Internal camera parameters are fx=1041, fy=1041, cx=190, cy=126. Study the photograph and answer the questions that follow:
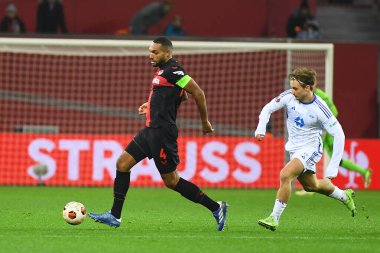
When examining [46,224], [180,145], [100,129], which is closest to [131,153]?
[46,224]

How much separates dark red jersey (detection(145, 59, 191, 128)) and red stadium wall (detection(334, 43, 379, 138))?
37.5 ft

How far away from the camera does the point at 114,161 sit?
18.4 m

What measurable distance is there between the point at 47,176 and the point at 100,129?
237 centimetres

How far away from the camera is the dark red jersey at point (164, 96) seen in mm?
10448

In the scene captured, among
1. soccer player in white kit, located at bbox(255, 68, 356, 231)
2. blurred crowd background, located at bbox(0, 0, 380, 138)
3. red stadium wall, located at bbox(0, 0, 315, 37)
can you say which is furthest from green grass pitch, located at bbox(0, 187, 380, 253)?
red stadium wall, located at bbox(0, 0, 315, 37)

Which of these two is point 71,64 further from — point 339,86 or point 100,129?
point 339,86

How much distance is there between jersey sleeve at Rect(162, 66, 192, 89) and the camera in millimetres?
10367

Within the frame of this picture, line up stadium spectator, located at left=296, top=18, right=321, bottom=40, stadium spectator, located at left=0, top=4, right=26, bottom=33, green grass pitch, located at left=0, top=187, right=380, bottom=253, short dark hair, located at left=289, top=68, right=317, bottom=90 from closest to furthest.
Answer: green grass pitch, located at left=0, top=187, right=380, bottom=253 < short dark hair, located at left=289, top=68, right=317, bottom=90 < stadium spectator, located at left=0, top=4, right=26, bottom=33 < stadium spectator, located at left=296, top=18, right=321, bottom=40

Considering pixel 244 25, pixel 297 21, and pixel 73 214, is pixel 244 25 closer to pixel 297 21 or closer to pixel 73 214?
pixel 297 21

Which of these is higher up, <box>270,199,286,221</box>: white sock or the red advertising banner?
<box>270,199,286,221</box>: white sock

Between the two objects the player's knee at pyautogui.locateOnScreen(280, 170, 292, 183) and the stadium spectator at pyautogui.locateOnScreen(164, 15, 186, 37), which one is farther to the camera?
the stadium spectator at pyautogui.locateOnScreen(164, 15, 186, 37)

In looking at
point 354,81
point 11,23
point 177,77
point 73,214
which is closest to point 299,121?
point 177,77

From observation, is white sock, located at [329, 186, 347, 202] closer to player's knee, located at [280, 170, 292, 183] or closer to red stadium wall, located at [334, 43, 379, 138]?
player's knee, located at [280, 170, 292, 183]

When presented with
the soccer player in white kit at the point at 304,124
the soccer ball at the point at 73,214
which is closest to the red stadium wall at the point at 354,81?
the soccer player in white kit at the point at 304,124
